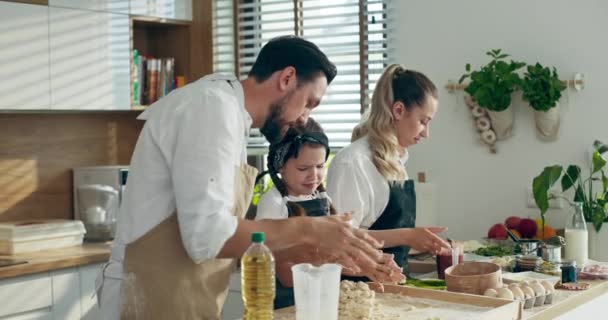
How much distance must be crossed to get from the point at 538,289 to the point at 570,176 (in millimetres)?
1353

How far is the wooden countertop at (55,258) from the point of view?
3.41 metres

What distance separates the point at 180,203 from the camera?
Result: 182cm

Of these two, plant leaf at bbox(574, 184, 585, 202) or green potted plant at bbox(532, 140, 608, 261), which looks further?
plant leaf at bbox(574, 184, 585, 202)

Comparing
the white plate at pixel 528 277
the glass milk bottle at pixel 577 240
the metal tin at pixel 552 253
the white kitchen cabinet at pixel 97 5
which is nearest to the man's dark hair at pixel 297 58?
the white plate at pixel 528 277

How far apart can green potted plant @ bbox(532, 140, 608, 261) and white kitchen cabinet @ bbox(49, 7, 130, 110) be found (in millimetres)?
2049

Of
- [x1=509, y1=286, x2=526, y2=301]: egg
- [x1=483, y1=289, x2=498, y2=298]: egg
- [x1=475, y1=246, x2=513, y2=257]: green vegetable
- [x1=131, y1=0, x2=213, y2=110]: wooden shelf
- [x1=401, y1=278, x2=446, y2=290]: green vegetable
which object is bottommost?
[x1=475, y1=246, x2=513, y2=257]: green vegetable

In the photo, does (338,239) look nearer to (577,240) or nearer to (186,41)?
(577,240)

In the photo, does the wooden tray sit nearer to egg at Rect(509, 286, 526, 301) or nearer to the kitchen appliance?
egg at Rect(509, 286, 526, 301)

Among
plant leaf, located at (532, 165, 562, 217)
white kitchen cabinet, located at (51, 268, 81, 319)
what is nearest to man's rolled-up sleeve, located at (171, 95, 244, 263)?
white kitchen cabinet, located at (51, 268, 81, 319)

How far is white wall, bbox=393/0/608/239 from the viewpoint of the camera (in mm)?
3770

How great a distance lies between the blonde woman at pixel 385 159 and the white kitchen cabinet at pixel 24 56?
1632 millimetres

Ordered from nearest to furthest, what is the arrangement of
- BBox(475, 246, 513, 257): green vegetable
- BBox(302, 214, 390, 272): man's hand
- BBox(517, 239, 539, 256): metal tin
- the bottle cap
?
the bottle cap < BBox(302, 214, 390, 272): man's hand < BBox(517, 239, 539, 256): metal tin < BBox(475, 246, 513, 257): green vegetable

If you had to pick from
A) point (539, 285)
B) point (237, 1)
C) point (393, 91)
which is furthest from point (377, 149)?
point (237, 1)

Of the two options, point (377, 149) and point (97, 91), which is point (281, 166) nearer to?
point (377, 149)
